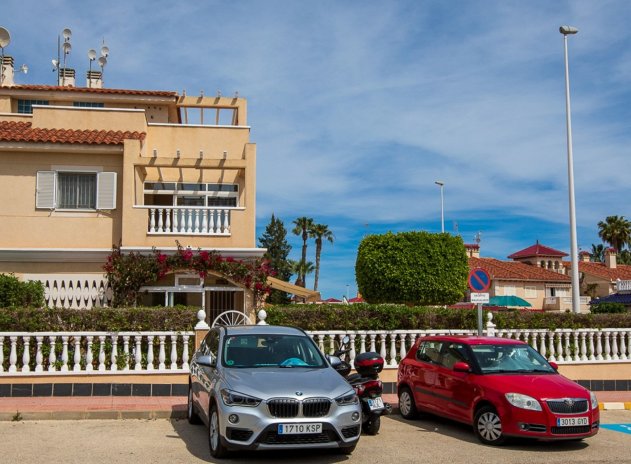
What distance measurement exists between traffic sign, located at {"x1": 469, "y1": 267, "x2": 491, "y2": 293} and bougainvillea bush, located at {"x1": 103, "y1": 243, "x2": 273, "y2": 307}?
6.57m

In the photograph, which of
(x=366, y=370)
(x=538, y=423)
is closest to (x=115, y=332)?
(x=366, y=370)

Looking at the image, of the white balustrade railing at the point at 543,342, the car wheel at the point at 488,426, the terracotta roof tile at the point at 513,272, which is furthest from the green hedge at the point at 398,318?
the terracotta roof tile at the point at 513,272

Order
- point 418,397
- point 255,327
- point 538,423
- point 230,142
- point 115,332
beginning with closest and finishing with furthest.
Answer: point 538,423 → point 255,327 → point 418,397 → point 115,332 → point 230,142

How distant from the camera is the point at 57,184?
20062 mm

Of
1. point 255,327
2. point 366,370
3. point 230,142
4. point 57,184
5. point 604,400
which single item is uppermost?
point 230,142

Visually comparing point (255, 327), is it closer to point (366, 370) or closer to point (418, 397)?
point (366, 370)

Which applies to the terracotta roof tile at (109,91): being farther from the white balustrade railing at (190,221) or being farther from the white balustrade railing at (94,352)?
the white balustrade railing at (94,352)

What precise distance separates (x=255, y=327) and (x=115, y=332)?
4.61m

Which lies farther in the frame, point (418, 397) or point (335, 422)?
point (418, 397)

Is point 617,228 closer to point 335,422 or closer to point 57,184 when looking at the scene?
point 57,184

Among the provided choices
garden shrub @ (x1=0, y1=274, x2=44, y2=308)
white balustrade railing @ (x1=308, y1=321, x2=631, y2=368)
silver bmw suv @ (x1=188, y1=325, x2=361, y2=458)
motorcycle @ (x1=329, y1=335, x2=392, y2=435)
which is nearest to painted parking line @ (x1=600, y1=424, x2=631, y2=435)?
motorcycle @ (x1=329, y1=335, x2=392, y2=435)

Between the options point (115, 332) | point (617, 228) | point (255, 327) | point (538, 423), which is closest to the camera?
point (538, 423)

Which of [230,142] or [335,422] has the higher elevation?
[230,142]

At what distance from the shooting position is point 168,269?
1888 cm
